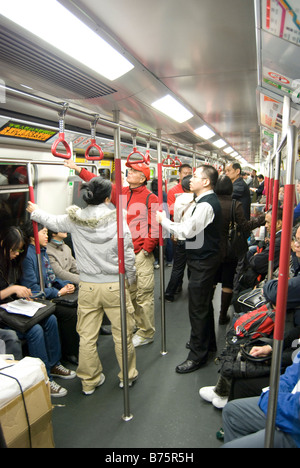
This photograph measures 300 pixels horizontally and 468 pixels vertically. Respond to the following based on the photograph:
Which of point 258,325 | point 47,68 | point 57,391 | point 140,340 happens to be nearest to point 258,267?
point 258,325

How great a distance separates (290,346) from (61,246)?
111 inches

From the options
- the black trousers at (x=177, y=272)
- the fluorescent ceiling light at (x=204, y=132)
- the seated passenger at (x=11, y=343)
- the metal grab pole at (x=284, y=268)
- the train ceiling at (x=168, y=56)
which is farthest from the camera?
the fluorescent ceiling light at (x=204, y=132)

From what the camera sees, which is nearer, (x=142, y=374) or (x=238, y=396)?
(x=238, y=396)

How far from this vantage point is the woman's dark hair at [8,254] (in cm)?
301

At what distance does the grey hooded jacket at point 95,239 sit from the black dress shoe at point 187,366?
1.21 meters

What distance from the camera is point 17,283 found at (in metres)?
3.15

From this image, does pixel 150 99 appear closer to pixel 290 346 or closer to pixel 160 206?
pixel 160 206

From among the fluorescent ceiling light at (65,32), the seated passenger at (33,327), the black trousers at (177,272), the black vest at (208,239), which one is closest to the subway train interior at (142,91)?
the fluorescent ceiling light at (65,32)

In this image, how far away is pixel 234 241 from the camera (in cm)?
382

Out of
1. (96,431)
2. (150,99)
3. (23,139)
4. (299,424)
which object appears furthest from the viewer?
(23,139)

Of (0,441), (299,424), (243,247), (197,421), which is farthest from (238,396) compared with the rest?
(243,247)

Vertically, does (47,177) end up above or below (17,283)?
above

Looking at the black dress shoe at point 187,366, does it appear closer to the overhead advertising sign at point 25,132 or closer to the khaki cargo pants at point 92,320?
the khaki cargo pants at point 92,320

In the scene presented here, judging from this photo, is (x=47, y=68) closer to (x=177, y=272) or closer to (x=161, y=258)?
(x=161, y=258)
